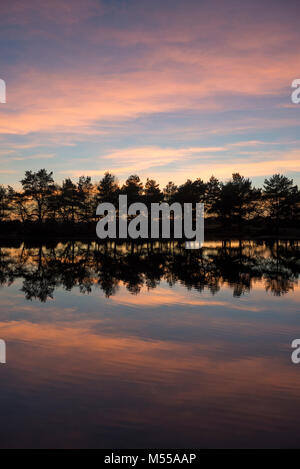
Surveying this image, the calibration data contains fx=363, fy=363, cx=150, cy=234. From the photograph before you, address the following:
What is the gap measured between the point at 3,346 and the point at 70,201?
71018 millimetres

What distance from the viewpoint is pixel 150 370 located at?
6262 mm

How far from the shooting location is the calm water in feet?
14.4

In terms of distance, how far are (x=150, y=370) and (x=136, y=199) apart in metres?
76.0

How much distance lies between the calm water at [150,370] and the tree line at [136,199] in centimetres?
6327

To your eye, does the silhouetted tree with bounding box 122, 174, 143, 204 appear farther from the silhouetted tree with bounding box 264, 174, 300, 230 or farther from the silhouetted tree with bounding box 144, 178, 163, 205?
the silhouetted tree with bounding box 264, 174, 300, 230

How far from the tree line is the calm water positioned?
63.3 m

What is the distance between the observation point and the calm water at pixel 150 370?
4395mm

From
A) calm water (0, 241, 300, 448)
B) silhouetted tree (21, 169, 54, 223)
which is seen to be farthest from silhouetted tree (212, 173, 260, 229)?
calm water (0, 241, 300, 448)

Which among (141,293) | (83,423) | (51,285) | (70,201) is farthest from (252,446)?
(70,201)

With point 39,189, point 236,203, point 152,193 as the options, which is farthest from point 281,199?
point 39,189

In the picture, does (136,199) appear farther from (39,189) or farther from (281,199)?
(281,199)
